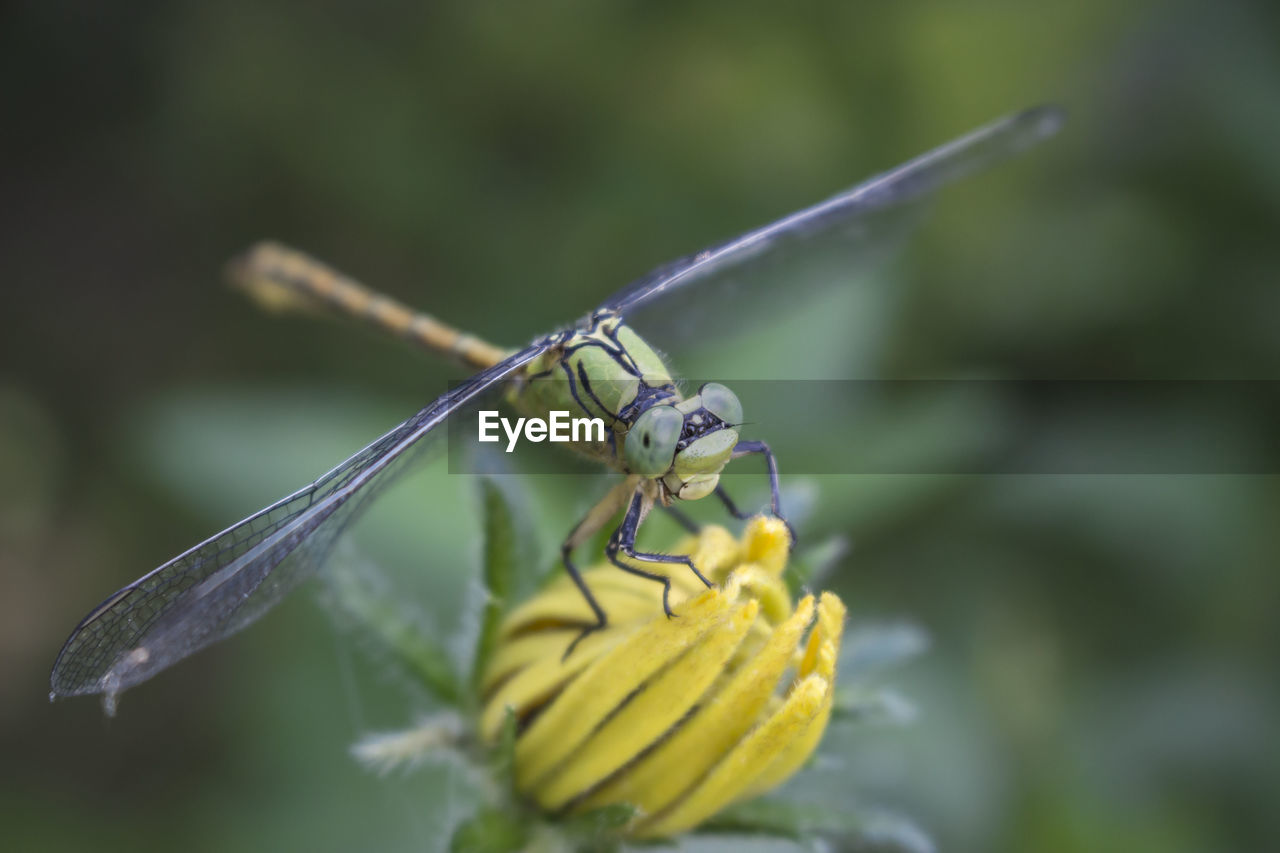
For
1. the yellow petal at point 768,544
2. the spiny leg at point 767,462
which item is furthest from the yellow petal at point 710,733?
the spiny leg at point 767,462

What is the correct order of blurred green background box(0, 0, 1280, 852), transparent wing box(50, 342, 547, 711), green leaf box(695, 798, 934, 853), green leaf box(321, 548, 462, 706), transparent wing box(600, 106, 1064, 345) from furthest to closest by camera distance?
blurred green background box(0, 0, 1280, 852)
transparent wing box(600, 106, 1064, 345)
green leaf box(321, 548, 462, 706)
green leaf box(695, 798, 934, 853)
transparent wing box(50, 342, 547, 711)

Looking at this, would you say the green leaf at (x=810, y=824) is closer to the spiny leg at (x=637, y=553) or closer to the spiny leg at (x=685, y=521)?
the spiny leg at (x=637, y=553)

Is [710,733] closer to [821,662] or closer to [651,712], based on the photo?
[651,712]

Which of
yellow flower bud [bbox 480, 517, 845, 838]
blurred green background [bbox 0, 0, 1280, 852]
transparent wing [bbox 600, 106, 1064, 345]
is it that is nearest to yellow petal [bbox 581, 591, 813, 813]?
yellow flower bud [bbox 480, 517, 845, 838]

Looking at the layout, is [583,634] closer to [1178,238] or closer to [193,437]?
[193,437]

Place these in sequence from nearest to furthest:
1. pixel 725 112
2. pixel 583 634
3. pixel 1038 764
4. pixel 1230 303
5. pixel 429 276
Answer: pixel 583 634, pixel 1038 764, pixel 1230 303, pixel 725 112, pixel 429 276

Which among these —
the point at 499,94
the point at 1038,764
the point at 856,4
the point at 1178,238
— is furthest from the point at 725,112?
the point at 1038,764

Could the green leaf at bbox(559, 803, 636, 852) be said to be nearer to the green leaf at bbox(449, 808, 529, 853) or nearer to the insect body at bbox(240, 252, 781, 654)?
the green leaf at bbox(449, 808, 529, 853)
